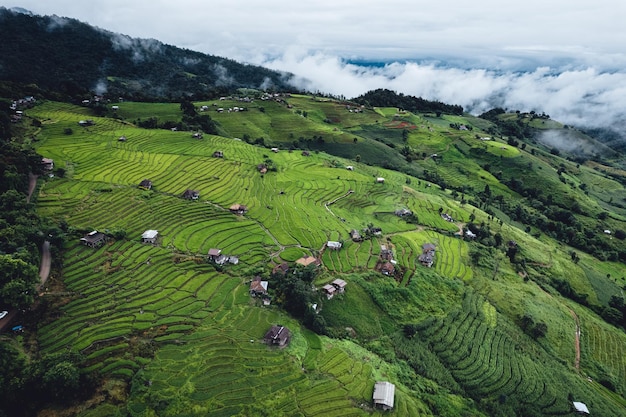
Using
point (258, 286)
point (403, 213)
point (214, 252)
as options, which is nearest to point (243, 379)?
point (258, 286)

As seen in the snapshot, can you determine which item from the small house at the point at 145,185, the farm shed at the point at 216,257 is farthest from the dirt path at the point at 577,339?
the small house at the point at 145,185

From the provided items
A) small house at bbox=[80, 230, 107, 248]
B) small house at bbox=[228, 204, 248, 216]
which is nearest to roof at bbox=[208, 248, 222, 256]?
small house at bbox=[228, 204, 248, 216]

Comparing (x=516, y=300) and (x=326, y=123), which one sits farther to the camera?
(x=326, y=123)

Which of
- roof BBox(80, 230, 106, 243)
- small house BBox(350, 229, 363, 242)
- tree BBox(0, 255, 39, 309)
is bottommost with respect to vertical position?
small house BBox(350, 229, 363, 242)

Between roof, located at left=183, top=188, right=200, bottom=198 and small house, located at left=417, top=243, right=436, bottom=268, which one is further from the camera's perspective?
roof, located at left=183, top=188, right=200, bottom=198

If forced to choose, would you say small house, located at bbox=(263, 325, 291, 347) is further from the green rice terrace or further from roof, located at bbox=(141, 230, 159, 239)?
roof, located at bbox=(141, 230, 159, 239)

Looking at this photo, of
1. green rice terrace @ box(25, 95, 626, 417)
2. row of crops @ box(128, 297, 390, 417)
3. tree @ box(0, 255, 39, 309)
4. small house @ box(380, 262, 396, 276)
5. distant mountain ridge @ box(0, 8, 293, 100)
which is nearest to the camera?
row of crops @ box(128, 297, 390, 417)

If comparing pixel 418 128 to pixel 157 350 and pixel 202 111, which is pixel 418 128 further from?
pixel 157 350

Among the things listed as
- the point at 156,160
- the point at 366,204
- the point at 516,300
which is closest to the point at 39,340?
the point at 156,160
